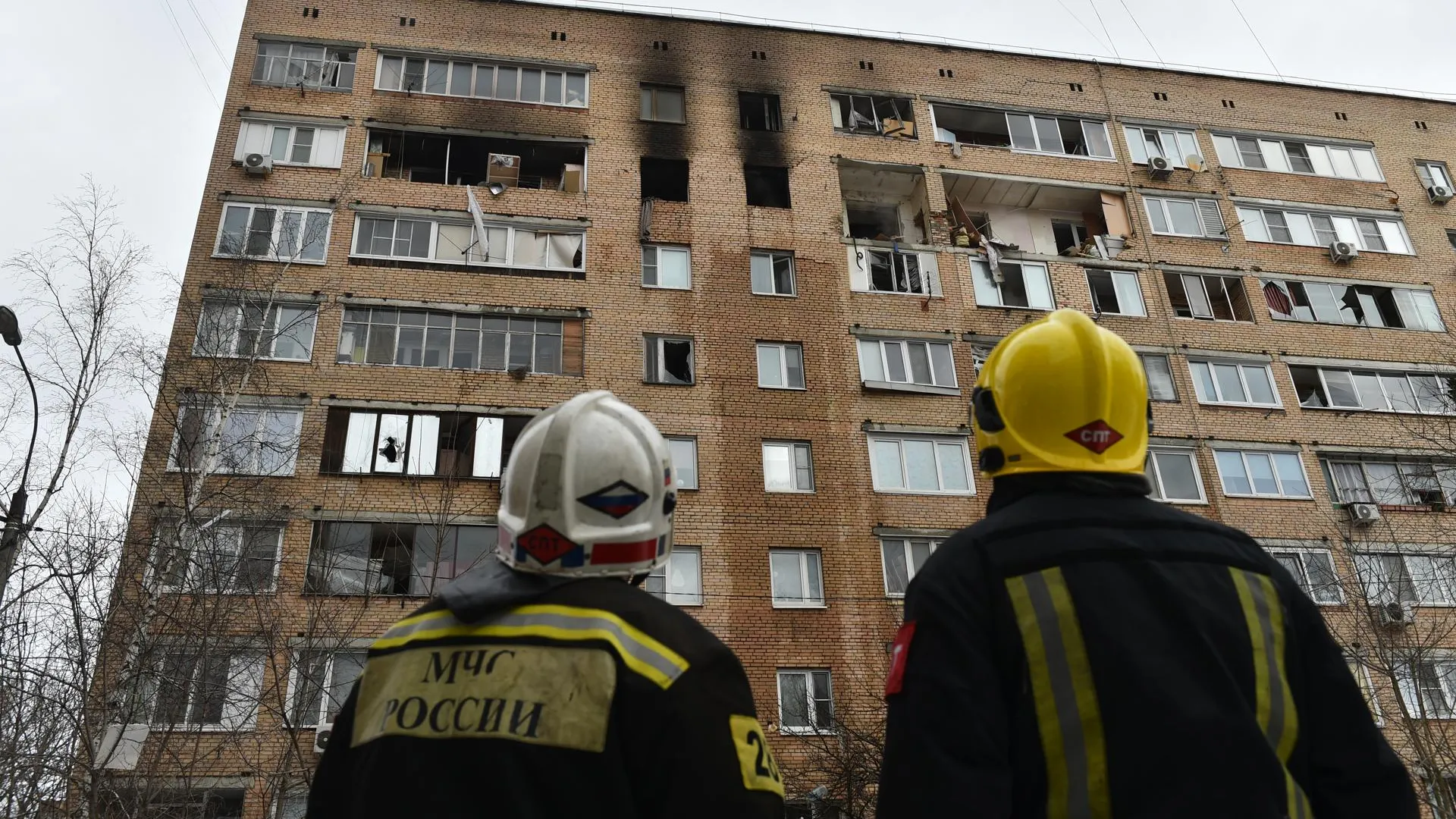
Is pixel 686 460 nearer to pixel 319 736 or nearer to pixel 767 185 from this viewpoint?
pixel 767 185

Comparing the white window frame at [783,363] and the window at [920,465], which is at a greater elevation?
the white window frame at [783,363]

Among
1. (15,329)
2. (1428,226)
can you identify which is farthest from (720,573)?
(1428,226)

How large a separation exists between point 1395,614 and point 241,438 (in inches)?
950

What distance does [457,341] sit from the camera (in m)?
22.3

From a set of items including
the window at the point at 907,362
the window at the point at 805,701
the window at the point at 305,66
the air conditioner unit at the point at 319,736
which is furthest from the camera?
the window at the point at 305,66

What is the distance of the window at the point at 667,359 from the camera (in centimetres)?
2284

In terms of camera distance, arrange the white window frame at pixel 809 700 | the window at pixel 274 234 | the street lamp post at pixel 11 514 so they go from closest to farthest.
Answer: the street lamp post at pixel 11 514, the white window frame at pixel 809 700, the window at pixel 274 234

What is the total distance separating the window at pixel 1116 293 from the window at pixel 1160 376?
1.39 metres

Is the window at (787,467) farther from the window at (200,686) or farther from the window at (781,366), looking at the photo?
the window at (200,686)

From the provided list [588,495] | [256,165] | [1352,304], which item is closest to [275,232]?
[256,165]

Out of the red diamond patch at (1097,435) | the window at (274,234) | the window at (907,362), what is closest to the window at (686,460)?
the window at (907,362)

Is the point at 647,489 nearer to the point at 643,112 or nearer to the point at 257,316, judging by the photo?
the point at 257,316

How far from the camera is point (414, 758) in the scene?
2326mm

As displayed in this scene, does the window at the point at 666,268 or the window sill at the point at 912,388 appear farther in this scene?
the window at the point at 666,268
